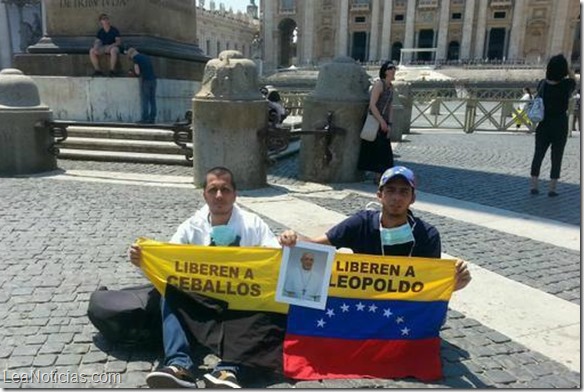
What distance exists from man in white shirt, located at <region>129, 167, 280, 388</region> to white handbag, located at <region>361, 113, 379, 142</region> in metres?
4.41

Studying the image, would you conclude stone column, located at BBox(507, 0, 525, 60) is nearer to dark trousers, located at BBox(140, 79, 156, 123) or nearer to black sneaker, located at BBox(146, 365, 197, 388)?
dark trousers, located at BBox(140, 79, 156, 123)

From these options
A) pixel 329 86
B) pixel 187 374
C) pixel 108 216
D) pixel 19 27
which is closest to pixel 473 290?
pixel 187 374

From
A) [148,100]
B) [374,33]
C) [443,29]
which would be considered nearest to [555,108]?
[148,100]

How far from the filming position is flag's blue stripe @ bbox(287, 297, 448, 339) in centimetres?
271

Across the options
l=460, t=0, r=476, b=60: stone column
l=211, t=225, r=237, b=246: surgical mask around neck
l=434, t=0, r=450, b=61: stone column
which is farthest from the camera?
l=434, t=0, r=450, b=61: stone column

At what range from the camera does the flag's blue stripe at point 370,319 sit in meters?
2.71

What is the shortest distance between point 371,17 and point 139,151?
77.8 meters

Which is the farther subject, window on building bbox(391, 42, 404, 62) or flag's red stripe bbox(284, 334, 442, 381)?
window on building bbox(391, 42, 404, 62)

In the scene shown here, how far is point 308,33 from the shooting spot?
80.5 meters

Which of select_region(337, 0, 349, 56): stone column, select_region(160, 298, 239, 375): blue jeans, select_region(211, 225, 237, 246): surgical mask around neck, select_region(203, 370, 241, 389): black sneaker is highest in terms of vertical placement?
select_region(337, 0, 349, 56): stone column

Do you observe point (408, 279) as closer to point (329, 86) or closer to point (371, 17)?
point (329, 86)

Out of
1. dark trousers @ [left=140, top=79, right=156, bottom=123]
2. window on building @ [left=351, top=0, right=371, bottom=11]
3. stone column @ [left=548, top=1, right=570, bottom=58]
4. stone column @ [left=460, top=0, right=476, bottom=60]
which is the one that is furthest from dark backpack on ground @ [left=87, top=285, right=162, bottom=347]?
window on building @ [left=351, top=0, right=371, bottom=11]

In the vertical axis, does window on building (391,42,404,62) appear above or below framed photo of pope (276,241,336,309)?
above

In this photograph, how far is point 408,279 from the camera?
107 inches
